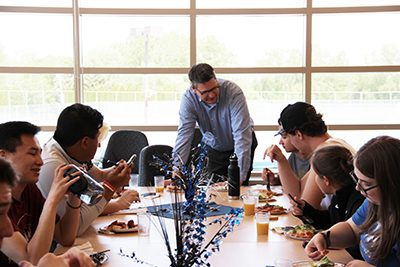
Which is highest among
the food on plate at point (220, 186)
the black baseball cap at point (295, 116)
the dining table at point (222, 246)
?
the black baseball cap at point (295, 116)

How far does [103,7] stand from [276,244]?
12.3 feet

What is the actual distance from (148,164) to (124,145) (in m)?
0.80

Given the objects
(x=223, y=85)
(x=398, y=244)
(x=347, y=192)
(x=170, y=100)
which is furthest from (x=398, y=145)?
(x=170, y=100)

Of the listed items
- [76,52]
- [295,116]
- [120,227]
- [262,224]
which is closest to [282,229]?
[262,224]

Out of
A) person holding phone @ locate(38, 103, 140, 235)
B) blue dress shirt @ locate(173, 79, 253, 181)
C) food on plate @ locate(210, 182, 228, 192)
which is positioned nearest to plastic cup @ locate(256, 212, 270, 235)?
person holding phone @ locate(38, 103, 140, 235)

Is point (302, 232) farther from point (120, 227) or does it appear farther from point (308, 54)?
point (308, 54)

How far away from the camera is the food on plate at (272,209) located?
2798 mm

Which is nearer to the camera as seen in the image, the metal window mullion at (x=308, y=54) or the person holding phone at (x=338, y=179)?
the person holding phone at (x=338, y=179)

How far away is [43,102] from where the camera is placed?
540 cm

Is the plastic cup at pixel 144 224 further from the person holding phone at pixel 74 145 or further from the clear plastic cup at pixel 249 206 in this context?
the clear plastic cup at pixel 249 206

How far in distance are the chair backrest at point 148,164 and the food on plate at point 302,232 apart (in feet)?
5.71

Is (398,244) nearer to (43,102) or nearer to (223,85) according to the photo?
(223,85)

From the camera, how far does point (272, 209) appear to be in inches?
112

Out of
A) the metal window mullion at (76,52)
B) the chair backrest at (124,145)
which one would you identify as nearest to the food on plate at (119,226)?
the chair backrest at (124,145)
